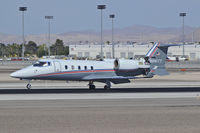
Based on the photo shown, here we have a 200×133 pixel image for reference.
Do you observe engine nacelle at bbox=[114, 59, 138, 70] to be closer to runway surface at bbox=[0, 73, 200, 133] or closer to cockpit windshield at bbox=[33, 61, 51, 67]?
cockpit windshield at bbox=[33, 61, 51, 67]

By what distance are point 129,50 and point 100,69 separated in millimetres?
127103

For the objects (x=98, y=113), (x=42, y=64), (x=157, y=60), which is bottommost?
(x=98, y=113)

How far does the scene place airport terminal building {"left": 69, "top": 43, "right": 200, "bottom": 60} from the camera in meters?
157

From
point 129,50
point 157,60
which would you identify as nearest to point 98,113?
point 157,60

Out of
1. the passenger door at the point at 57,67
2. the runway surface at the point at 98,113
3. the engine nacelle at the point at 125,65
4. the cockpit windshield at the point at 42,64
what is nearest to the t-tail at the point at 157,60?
the engine nacelle at the point at 125,65

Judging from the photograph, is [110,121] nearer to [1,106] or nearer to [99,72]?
[1,106]

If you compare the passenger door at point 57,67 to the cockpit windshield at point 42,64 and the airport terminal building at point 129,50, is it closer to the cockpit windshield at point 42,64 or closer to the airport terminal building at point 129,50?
the cockpit windshield at point 42,64

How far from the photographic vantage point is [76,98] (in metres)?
29.7

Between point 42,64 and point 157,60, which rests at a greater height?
point 157,60

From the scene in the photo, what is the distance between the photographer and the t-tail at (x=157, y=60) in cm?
3831

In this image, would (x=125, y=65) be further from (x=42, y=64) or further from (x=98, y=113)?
(x=98, y=113)

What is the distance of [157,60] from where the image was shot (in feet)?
127

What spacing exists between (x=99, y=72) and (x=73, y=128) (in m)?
20.2

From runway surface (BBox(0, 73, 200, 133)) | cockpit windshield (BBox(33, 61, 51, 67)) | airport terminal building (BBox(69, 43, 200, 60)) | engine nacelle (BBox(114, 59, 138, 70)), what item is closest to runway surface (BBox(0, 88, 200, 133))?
runway surface (BBox(0, 73, 200, 133))
